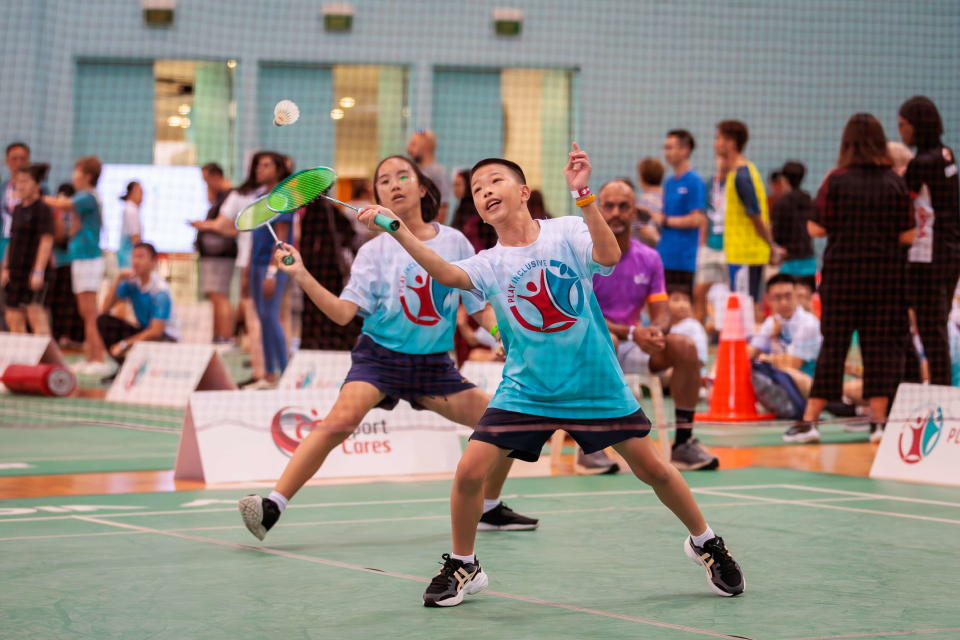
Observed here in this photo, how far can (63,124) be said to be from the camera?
20234 millimetres

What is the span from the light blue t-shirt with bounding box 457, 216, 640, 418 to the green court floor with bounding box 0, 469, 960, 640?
665 mm

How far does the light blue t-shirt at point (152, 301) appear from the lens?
12773 mm

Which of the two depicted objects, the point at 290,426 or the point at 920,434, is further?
the point at 920,434

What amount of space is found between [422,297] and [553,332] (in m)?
1.49

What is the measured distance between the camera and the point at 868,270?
356 inches

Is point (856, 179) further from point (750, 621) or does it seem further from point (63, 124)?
point (63, 124)

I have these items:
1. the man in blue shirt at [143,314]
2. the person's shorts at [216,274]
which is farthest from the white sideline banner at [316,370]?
the person's shorts at [216,274]

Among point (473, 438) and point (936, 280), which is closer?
point (473, 438)

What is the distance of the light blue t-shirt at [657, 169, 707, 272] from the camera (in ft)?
36.1

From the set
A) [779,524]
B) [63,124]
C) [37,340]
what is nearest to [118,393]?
[37,340]

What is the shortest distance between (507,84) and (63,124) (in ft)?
22.1

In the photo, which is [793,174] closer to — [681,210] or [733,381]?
[681,210]

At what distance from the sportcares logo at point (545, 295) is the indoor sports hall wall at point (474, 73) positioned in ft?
51.9

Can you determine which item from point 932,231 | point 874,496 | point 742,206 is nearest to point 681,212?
point 742,206
